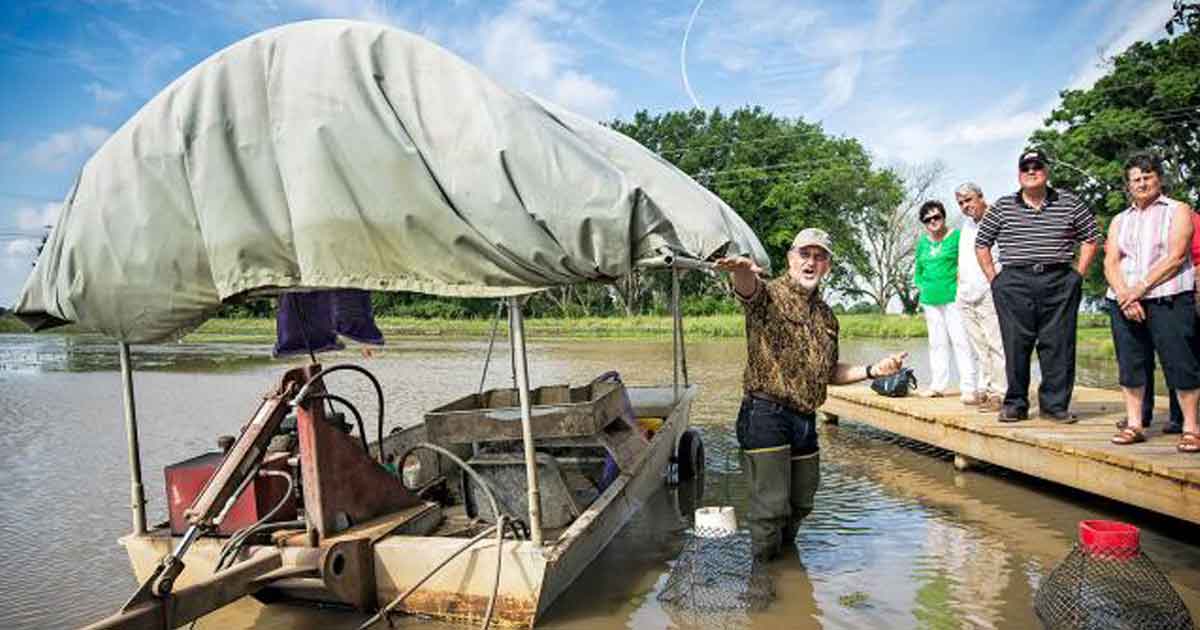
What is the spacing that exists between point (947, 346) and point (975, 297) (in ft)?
4.76

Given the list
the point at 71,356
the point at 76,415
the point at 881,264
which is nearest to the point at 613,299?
the point at 881,264

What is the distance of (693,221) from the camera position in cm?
484

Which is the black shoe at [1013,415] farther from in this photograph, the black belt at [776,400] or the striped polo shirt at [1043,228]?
the black belt at [776,400]

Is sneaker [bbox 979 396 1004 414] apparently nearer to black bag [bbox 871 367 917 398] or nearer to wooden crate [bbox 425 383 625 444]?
black bag [bbox 871 367 917 398]

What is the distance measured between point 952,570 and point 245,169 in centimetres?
503

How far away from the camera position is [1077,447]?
19.3 feet

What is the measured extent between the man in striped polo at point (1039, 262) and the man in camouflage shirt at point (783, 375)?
2.37m

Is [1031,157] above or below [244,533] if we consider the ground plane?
above

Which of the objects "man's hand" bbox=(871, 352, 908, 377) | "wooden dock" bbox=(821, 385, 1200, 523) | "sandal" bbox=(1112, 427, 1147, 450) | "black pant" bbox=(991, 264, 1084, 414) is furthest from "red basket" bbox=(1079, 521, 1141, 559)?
"black pant" bbox=(991, 264, 1084, 414)

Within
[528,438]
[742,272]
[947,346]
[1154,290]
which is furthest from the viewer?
[947,346]

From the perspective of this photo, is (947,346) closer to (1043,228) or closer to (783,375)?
(1043,228)

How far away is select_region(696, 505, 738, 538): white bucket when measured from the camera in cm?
462

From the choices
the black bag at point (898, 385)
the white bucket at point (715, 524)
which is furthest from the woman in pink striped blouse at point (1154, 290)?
the black bag at point (898, 385)

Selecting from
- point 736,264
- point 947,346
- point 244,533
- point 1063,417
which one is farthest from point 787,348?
point 947,346
